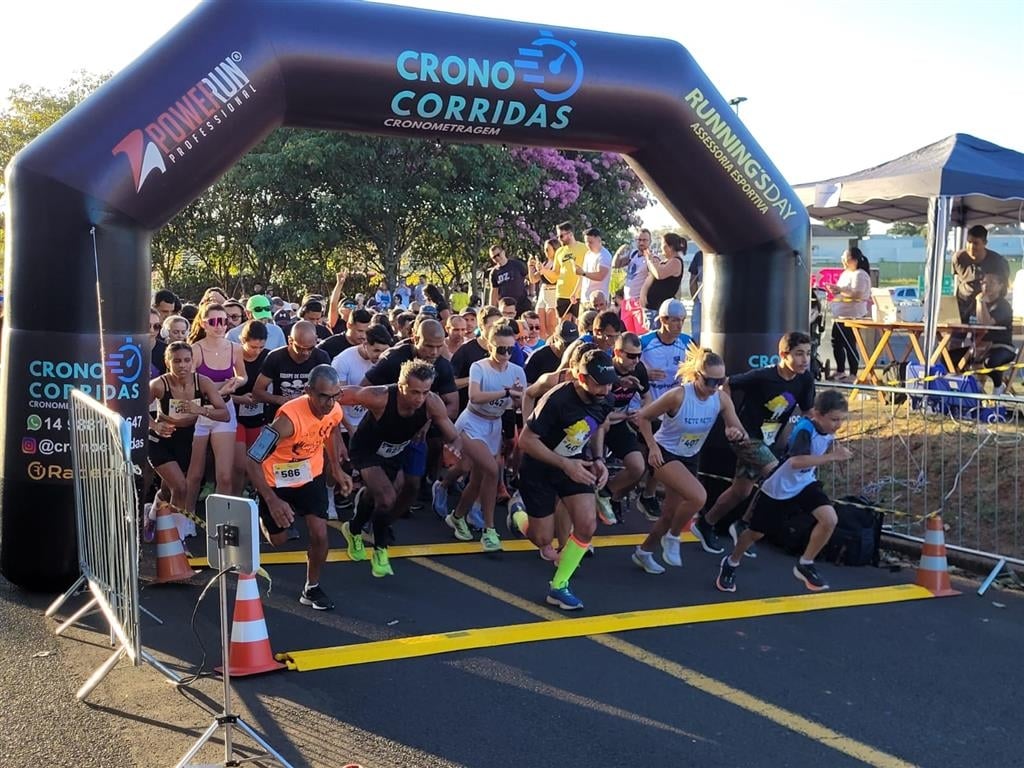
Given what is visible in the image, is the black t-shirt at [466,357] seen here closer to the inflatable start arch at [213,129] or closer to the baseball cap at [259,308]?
the inflatable start arch at [213,129]

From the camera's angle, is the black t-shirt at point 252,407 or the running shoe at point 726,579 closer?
the running shoe at point 726,579

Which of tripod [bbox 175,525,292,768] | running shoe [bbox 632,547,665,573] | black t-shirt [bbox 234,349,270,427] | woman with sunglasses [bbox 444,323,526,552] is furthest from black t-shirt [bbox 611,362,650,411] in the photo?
tripod [bbox 175,525,292,768]

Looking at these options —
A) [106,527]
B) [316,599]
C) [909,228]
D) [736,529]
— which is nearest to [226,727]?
[106,527]

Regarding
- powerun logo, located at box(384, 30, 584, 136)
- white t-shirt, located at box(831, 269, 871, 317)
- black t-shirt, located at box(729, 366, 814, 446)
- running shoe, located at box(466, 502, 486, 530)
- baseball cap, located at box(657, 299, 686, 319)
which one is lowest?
running shoe, located at box(466, 502, 486, 530)

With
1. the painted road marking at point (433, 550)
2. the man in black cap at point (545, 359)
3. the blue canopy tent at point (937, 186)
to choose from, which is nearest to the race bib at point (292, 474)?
the painted road marking at point (433, 550)

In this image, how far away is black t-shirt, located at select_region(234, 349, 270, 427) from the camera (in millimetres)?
7988

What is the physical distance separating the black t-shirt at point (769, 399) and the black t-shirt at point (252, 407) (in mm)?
3902

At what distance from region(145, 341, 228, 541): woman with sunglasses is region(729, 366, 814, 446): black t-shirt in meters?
4.12

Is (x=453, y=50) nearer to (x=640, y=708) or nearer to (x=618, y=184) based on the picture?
(x=640, y=708)

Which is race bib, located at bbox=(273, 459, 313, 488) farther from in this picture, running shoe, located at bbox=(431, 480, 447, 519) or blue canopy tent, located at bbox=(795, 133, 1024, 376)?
blue canopy tent, located at bbox=(795, 133, 1024, 376)

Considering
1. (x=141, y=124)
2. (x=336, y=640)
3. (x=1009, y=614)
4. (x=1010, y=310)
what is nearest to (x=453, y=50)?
(x=141, y=124)

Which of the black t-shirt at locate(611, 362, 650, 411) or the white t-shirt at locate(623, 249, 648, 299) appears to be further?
the white t-shirt at locate(623, 249, 648, 299)

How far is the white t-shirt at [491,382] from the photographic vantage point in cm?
795

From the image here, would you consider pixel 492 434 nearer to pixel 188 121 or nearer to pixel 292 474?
pixel 292 474
